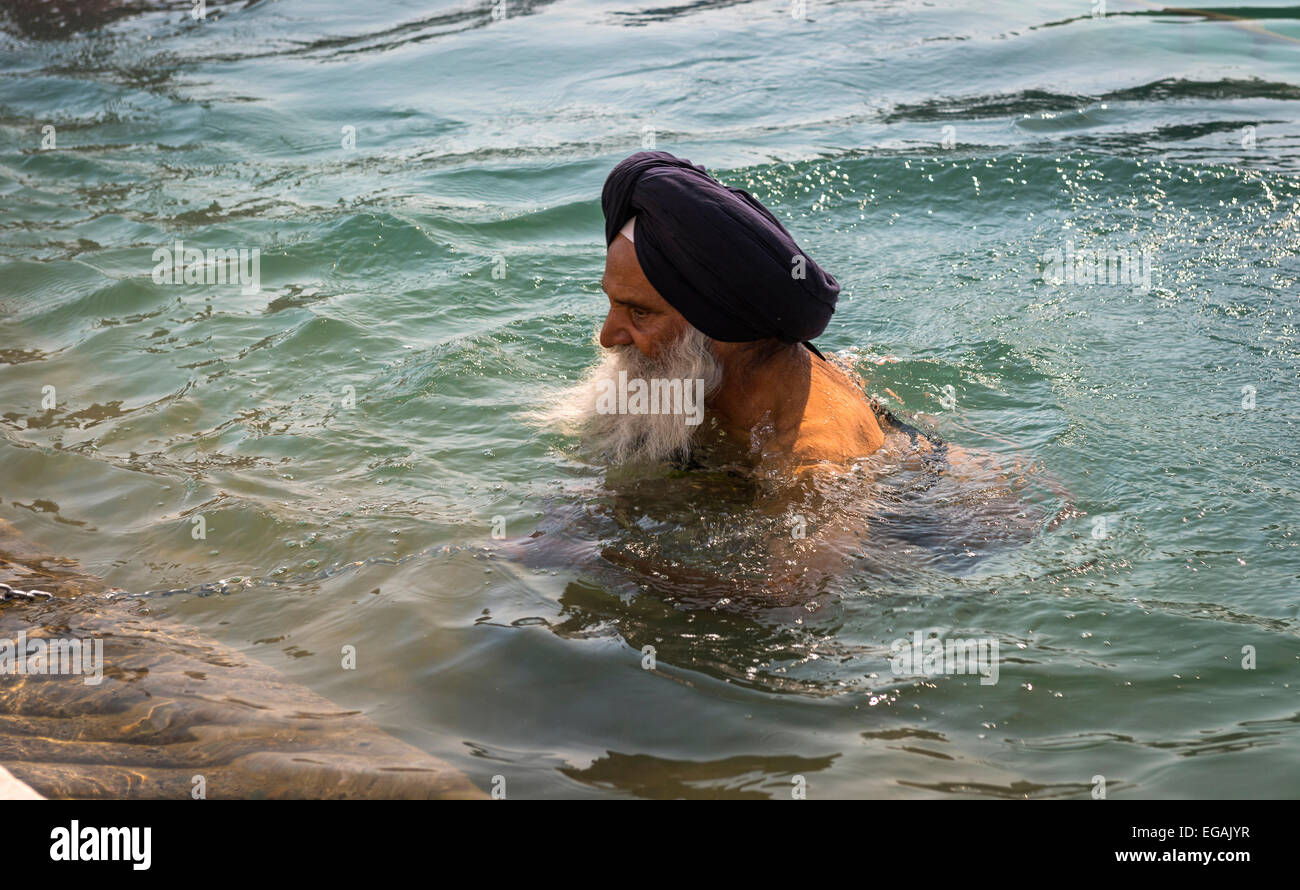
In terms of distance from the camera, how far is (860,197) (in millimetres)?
7875

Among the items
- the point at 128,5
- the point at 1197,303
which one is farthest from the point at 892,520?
the point at 128,5

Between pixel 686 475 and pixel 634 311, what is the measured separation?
2.03 feet

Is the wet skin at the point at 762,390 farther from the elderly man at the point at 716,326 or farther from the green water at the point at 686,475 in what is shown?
the green water at the point at 686,475

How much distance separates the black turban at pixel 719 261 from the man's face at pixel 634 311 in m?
0.06

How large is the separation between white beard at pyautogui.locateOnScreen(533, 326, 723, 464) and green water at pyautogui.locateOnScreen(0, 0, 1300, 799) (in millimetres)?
151

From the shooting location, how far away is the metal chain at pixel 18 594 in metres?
3.87

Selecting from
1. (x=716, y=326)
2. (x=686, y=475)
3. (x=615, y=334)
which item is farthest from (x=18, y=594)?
(x=716, y=326)

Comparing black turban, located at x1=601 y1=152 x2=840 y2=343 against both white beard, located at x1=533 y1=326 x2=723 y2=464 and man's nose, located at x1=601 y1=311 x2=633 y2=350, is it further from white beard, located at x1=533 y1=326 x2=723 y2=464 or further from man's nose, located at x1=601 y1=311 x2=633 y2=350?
man's nose, located at x1=601 y1=311 x2=633 y2=350

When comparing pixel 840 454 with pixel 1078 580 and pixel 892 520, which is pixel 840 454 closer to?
pixel 892 520

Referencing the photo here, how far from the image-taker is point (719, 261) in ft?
12.6

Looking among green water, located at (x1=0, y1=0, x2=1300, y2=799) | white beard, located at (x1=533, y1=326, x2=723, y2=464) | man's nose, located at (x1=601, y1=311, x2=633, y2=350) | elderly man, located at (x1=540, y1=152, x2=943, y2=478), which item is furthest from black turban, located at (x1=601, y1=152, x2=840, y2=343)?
green water, located at (x1=0, y1=0, x2=1300, y2=799)

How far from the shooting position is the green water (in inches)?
128

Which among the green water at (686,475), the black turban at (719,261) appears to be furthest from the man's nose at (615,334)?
the green water at (686,475)
